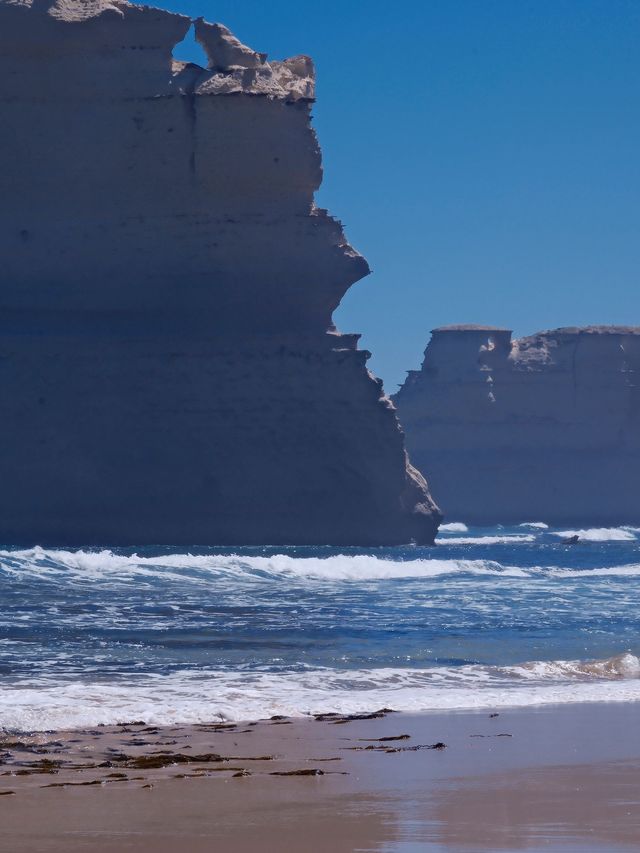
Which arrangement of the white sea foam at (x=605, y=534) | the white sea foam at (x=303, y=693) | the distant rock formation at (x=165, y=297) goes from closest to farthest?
the white sea foam at (x=303, y=693) < the distant rock formation at (x=165, y=297) < the white sea foam at (x=605, y=534)

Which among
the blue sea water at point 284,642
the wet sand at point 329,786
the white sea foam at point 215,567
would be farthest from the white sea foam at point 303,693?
the white sea foam at point 215,567

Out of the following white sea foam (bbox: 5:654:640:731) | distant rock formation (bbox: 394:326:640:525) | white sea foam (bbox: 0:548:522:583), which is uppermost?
distant rock formation (bbox: 394:326:640:525)

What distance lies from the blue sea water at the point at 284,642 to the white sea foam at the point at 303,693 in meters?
0.02

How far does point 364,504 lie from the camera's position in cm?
4678

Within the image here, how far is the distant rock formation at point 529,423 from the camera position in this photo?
88.9 metres

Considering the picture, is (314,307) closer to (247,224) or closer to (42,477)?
(247,224)

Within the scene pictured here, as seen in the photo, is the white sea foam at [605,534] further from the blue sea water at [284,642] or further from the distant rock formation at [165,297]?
the blue sea water at [284,642]

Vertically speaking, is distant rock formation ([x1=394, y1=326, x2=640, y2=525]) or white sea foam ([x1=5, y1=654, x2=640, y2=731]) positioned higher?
distant rock formation ([x1=394, y1=326, x2=640, y2=525])

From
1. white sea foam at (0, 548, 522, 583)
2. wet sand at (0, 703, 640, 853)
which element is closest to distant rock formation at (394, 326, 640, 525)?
white sea foam at (0, 548, 522, 583)

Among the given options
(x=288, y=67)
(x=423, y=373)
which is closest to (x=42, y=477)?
(x=288, y=67)

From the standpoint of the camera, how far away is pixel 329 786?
7.73 m

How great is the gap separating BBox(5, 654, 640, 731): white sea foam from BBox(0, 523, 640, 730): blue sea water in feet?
0.06

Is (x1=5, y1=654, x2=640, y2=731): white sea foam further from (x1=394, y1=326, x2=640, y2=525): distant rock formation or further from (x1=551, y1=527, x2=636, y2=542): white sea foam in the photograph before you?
(x1=394, y1=326, x2=640, y2=525): distant rock formation

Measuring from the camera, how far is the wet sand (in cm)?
644
